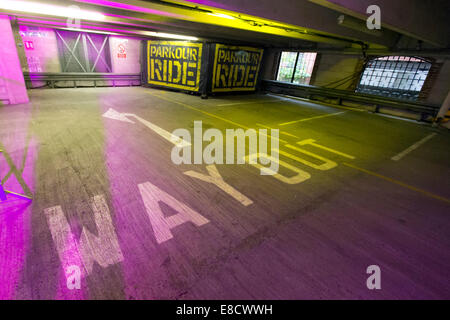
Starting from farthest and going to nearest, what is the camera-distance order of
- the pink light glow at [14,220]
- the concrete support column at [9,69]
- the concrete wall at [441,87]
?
the concrete wall at [441,87] < the concrete support column at [9,69] < the pink light glow at [14,220]

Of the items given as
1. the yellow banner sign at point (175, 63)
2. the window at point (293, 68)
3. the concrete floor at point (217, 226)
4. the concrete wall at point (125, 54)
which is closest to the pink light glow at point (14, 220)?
the concrete floor at point (217, 226)

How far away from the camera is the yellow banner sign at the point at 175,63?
11633 mm

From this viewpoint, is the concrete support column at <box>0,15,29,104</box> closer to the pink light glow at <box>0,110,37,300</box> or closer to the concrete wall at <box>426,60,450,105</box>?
the pink light glow at <box>0,110,37,300</box>

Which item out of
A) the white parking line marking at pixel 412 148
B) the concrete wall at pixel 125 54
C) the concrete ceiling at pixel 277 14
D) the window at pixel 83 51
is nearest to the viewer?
the concrete ceiling at pixel 277 14

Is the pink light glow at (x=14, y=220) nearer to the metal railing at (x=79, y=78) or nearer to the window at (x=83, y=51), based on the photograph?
the metal railing at (x=79, y=78)

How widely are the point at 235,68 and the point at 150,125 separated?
26.7 feet

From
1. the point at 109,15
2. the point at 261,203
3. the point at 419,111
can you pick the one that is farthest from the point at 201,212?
the point at 419,111

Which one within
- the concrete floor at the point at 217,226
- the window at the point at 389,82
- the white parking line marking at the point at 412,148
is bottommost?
the concrete floor at the point at 217,226

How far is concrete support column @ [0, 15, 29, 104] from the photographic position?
693 cm

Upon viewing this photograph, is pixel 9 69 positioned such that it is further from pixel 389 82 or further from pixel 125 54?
pixel 389 82

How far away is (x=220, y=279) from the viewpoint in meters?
2.14

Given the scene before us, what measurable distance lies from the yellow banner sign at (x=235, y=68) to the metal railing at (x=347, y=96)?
6.39 ft

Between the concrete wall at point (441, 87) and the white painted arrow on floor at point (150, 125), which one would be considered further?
the concrete wall at point (441, 87)

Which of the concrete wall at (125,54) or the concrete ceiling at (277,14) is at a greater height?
the concrete ceiling at (277,14)
